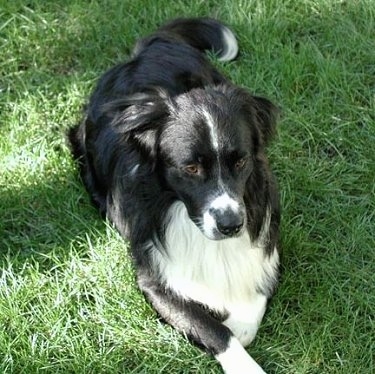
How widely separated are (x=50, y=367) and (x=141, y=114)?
1.06 meters

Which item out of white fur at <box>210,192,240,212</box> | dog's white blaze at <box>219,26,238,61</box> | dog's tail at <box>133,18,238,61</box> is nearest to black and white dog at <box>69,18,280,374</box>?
white fur at <box>210,192,240,212</box>

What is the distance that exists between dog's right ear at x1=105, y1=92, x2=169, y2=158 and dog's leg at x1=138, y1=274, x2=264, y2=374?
607 mm

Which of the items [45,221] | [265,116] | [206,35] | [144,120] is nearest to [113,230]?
[45,221]

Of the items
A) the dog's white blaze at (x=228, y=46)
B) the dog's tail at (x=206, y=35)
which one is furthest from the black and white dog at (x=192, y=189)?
the dog's white blaze at (x=228, y=46)

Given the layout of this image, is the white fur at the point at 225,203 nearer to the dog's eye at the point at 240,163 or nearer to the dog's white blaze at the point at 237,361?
the dog's eye at the point at 240,163

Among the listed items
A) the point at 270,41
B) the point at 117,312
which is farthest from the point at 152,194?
the point at 270,41

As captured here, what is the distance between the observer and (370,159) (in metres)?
3.95

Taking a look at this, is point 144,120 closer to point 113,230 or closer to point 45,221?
point 113,230

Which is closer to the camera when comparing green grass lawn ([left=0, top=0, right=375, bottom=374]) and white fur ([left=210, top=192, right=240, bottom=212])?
white fur ([left=210, top=192, right=240, bottom=212])

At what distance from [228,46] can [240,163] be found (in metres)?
1.60

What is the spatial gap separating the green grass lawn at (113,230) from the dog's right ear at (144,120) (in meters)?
0.74

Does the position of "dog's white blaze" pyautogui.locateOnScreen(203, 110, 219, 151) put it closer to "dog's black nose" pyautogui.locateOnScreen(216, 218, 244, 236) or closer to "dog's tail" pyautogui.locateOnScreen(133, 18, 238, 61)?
"dog's black nose" pyautogui.locateOnScreen(216, 218, 244, 236)

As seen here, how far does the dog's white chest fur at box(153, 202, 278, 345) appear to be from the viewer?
3.16 m

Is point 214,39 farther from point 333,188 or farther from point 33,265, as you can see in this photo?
point 33,265
